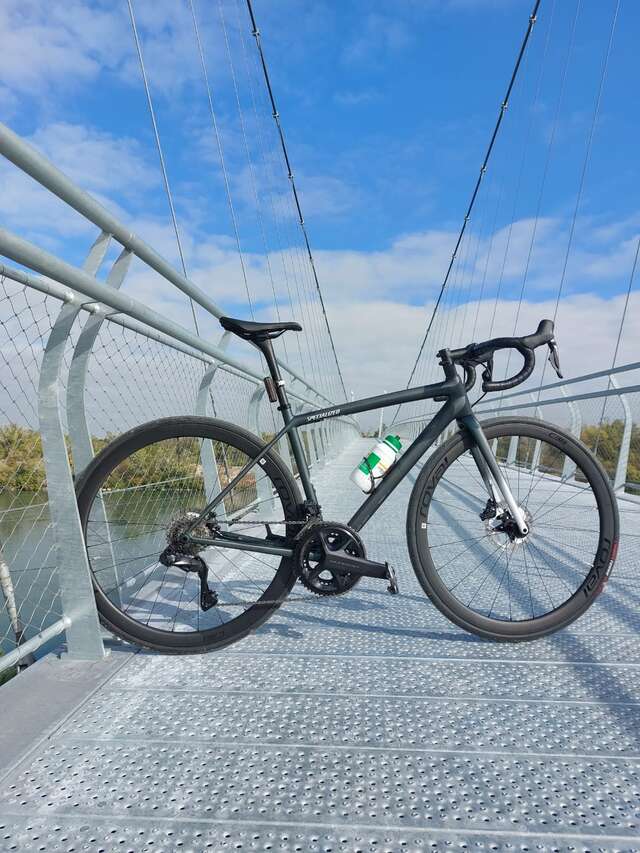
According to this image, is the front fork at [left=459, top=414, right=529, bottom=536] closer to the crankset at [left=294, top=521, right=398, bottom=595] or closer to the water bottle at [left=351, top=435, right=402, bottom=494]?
the water bottle at [left=351, top=435, right=402, bottom=494]

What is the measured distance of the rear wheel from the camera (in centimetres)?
149

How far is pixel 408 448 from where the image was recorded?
1640 mm

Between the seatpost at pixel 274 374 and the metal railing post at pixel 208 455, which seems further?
the metal railing post at pixel 208 455

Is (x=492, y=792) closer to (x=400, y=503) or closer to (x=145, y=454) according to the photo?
(x=145, y=454)

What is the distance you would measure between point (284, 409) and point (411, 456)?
0.42 m

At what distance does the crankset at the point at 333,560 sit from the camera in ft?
5.03

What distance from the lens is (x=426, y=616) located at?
1.78 m

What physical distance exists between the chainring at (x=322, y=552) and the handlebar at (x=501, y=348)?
580 millimetres

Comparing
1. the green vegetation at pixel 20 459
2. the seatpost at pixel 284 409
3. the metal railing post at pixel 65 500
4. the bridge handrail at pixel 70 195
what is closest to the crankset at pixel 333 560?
the seatpost at pixel 284 409

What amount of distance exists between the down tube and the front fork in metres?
0.05

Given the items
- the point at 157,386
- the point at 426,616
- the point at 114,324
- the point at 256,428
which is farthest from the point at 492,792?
the point at 256,428

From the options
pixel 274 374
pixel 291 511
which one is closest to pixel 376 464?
pixel 291 511

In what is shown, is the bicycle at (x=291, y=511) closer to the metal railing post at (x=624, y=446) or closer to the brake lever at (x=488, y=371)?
the brake lever at (x=488, y=371)

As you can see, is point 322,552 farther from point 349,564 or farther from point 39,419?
point 39,419
